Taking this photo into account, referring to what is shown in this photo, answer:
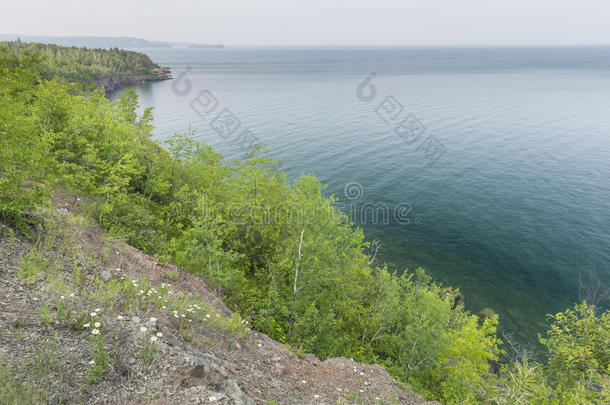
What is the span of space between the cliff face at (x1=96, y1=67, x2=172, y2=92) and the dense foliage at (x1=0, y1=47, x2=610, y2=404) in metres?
146

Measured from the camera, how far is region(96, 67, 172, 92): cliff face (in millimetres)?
147875

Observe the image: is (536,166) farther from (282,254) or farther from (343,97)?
(343,97)

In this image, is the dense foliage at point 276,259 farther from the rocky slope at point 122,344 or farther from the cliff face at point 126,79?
the cliff face at point 126,79

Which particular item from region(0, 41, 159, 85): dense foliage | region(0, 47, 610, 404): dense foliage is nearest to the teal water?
region(0, 47, 610, 404): dense foliage

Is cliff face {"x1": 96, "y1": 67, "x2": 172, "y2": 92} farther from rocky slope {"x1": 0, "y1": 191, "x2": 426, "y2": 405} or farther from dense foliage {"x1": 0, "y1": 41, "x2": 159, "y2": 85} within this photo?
rocky slope {"x1": 0, "y1": 191, "x2": 426, "y2": 405}

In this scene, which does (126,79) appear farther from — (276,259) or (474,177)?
(276,259)

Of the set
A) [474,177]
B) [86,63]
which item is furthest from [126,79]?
[474,177]

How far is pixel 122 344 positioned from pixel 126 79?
19501 centimetres

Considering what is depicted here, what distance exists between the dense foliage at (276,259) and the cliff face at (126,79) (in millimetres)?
146042

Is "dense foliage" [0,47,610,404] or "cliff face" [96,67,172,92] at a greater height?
"cliff face" [96,67,172,92]

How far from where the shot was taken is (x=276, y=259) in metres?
19.9

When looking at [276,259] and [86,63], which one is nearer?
[276,259]

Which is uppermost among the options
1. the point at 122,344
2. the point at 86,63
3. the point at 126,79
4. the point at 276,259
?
the point at 86,63

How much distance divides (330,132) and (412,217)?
37.6 metres
